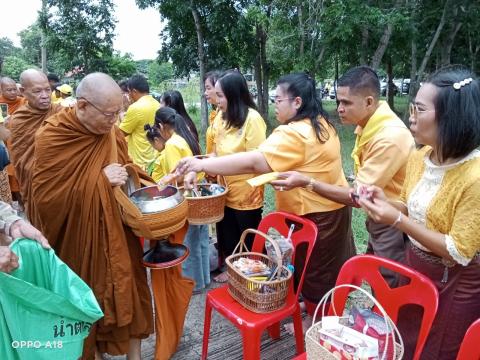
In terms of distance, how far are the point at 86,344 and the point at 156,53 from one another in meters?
13.0

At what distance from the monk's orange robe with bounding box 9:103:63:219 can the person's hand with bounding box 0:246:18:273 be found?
2375 mm

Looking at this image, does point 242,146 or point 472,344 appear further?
point 242,146

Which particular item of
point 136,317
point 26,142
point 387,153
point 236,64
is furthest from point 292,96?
point 236,64

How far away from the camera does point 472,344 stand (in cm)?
129

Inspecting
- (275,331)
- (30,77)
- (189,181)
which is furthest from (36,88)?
(275,331)

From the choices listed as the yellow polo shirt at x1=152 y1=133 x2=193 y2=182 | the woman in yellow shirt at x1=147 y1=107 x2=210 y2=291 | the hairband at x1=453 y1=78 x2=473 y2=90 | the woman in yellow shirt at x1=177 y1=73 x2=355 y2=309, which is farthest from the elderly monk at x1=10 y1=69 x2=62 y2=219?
the hairband at x1=453 y1=78 x2=473 y2=90

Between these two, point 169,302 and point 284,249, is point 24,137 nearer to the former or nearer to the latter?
point 169,302

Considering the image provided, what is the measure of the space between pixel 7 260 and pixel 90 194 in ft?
1.94

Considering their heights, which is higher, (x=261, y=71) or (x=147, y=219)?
(x=261, y=71)

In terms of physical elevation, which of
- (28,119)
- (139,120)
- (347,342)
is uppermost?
(28,119)

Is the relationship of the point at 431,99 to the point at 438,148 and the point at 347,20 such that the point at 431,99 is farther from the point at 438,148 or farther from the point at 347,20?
the point at 347,20

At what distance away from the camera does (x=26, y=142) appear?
3.62 m

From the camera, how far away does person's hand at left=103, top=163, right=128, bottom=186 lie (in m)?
1.96

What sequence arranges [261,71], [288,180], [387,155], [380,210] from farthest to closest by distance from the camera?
1. [261,71]
2. [288,180]
3. [387,155]
4. [380,210]
